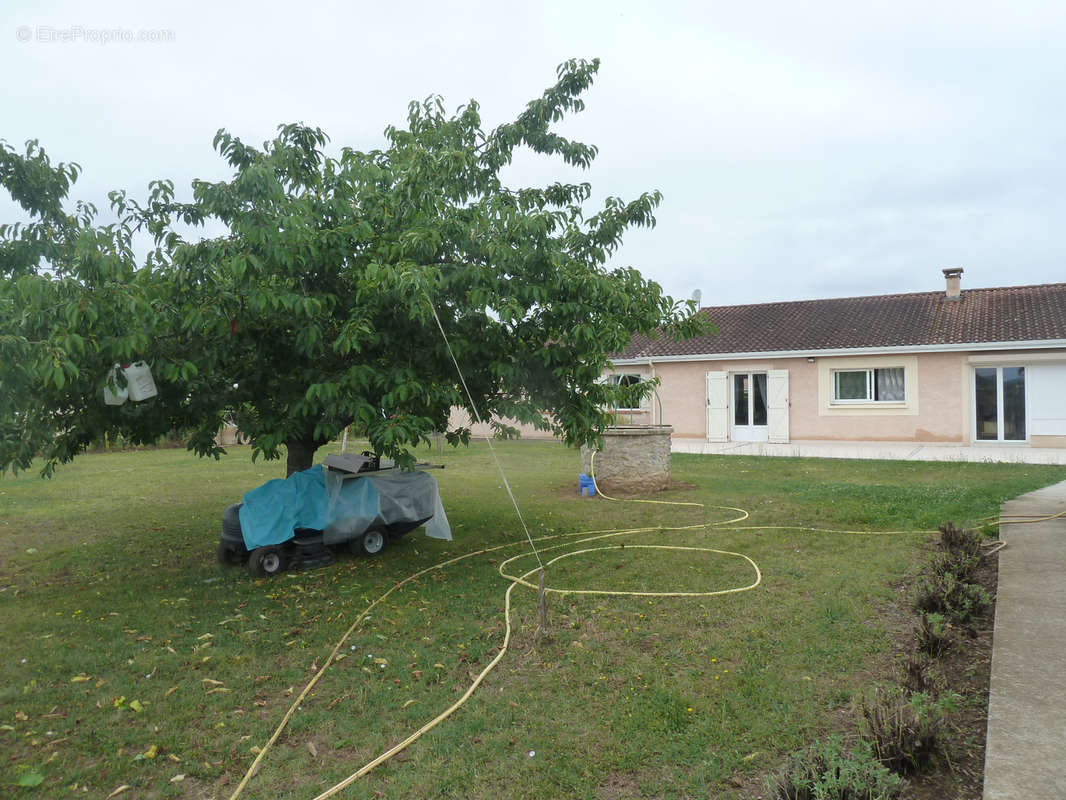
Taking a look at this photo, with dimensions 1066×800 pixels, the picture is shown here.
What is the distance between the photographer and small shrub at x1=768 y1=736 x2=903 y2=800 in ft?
8.43

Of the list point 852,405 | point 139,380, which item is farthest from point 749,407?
point 139,380

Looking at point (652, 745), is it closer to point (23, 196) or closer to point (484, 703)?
point (484, 703)

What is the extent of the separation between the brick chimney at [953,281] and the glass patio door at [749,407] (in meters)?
5.50

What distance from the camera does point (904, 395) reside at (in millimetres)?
18031

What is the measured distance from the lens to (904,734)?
3.02m

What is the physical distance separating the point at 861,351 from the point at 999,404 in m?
3.25

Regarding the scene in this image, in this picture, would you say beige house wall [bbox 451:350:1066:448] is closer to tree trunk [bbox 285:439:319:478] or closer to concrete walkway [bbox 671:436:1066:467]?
concrete walkway [bbox 671:436:1066:467]

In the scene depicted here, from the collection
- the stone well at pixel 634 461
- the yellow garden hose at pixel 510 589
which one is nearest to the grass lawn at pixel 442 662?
the yellow garden hose at pixel 510 589

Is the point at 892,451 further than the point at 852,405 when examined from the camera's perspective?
No

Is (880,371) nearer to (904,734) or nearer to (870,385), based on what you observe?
(870,385)

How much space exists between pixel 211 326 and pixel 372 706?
3008 mm

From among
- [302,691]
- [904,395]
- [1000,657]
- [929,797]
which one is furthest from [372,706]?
[904,395]

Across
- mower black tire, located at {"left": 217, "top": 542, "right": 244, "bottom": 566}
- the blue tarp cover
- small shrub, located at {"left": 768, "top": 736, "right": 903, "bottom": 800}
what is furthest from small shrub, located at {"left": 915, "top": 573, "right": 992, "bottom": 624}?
mower black tire, located at {"left": 217, "top": 542, "right": 244, "bottom": 566}

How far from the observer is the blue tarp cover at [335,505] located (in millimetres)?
6602
